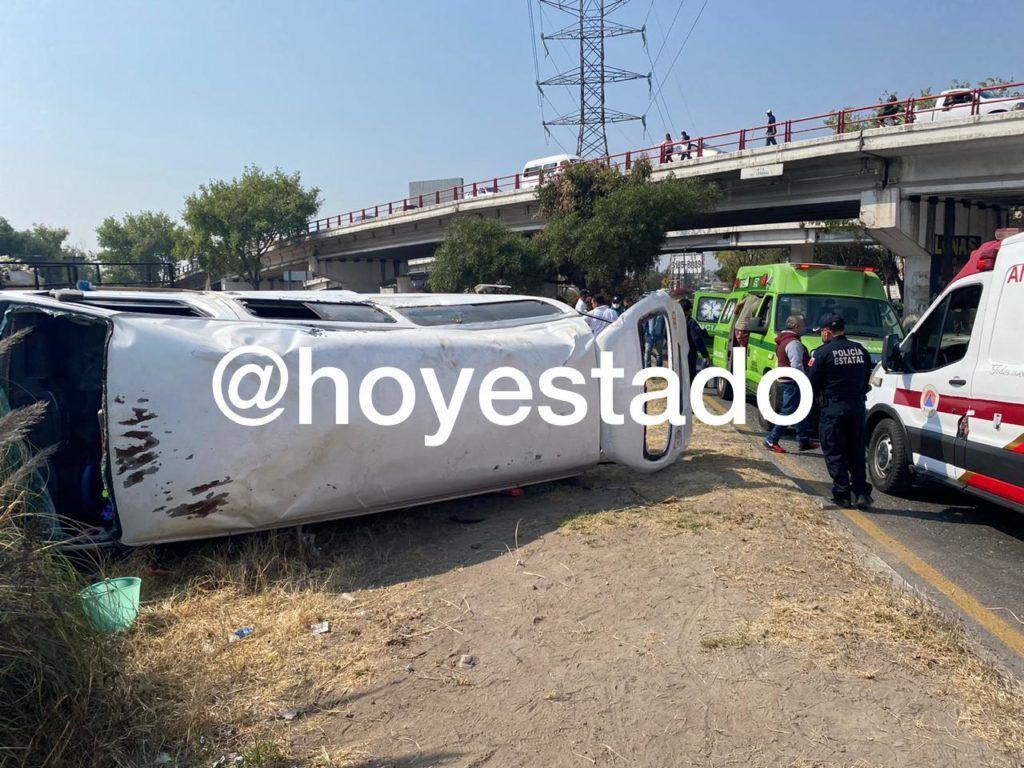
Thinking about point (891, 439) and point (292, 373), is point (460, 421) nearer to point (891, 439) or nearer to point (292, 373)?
point (292, 373)

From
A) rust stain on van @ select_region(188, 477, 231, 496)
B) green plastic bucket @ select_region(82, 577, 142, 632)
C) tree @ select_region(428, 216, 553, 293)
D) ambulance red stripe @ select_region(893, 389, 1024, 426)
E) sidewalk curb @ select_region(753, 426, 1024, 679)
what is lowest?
sidewalk curb @ select_region(753, 426, 1024, 679)

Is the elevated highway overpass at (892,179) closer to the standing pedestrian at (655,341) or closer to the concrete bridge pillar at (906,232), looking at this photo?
the concrete bridge pillar at (906,232)

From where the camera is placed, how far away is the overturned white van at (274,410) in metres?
4.67

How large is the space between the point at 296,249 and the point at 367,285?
6.31 metres

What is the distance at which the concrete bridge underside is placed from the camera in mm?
19812

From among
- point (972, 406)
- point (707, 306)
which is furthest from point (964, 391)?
point (707, 306)

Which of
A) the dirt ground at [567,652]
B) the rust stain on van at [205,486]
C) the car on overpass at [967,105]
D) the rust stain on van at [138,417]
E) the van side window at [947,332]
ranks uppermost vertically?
the car on overpass at [967,105]

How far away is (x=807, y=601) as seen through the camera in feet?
14.0

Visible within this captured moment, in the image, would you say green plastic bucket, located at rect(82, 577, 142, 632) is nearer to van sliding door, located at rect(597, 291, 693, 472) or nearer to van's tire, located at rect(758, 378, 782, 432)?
van sliding door, located at rect(597, 291, 693, 472)

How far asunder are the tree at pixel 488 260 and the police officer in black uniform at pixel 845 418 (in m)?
24.0

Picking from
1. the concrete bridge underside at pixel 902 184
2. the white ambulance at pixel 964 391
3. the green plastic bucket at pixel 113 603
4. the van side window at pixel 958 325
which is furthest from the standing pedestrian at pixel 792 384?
the concrete bridge underside at pixel 902 184

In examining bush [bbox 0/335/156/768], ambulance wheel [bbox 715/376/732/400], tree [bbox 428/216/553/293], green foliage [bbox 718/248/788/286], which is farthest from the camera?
green foliage [bbox 718/248/788/286]

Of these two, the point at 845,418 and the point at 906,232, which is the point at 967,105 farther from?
the point at 845,418

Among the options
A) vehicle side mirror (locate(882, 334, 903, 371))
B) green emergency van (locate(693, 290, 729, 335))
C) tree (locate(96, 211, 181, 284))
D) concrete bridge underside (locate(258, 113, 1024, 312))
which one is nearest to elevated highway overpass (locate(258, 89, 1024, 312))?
concrete bridge underside (locate(258, 113, 1024, 312))
